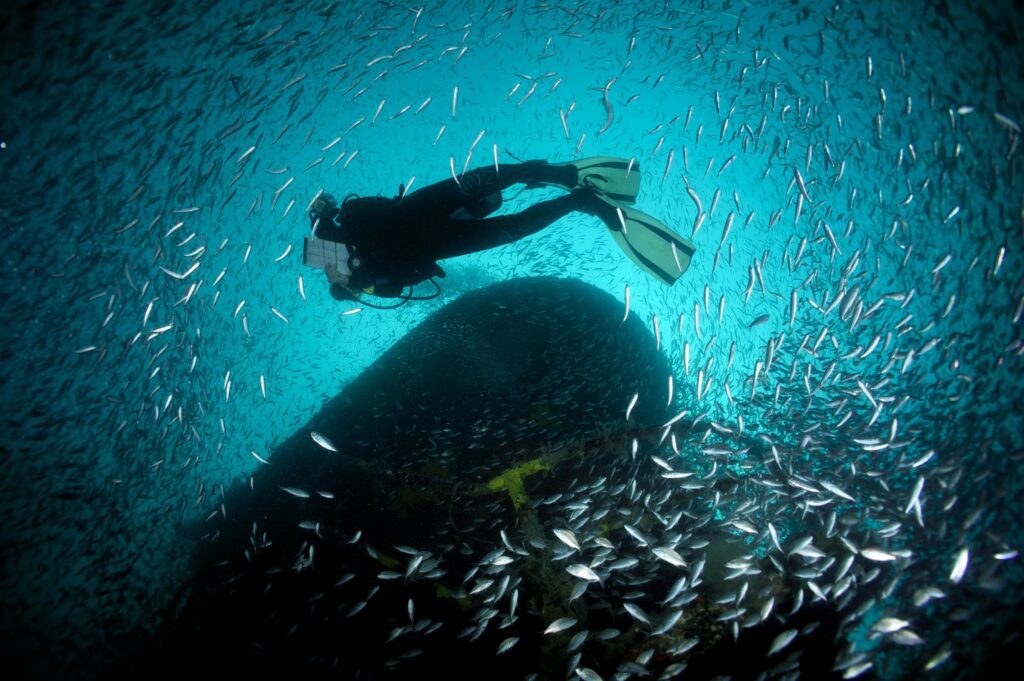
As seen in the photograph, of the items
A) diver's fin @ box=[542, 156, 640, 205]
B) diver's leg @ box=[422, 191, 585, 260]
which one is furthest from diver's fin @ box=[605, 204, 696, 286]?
diver's leg @ box=[422, 191, 585, 260]

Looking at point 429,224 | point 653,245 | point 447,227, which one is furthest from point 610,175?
point 429,224

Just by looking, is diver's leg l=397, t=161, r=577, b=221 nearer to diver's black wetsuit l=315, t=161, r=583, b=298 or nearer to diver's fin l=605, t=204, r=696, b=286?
diver's black wetsuit l=315, t=161, r=583, b=298

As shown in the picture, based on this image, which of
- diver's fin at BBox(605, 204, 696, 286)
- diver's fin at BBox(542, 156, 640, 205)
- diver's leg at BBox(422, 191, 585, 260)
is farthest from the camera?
diver's fin at BBox(542, 156, 640, 205)

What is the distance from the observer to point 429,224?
6.49 metres

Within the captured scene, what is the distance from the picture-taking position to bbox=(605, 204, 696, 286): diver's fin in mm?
6781

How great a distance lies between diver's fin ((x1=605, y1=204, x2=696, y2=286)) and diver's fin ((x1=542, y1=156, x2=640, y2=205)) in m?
0.63

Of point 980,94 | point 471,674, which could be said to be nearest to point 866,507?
point 471,674

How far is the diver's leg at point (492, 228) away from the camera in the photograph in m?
6.63

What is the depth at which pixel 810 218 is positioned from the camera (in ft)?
23.5

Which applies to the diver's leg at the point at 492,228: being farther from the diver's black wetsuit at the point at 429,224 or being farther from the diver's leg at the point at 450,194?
the diver's leg at the point at 450,194

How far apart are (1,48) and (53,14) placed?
49.2 inches

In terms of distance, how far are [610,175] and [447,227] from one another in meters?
3.47

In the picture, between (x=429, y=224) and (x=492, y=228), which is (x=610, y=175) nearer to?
(x=492, y=228)

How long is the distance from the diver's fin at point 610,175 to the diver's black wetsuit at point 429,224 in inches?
26.1
